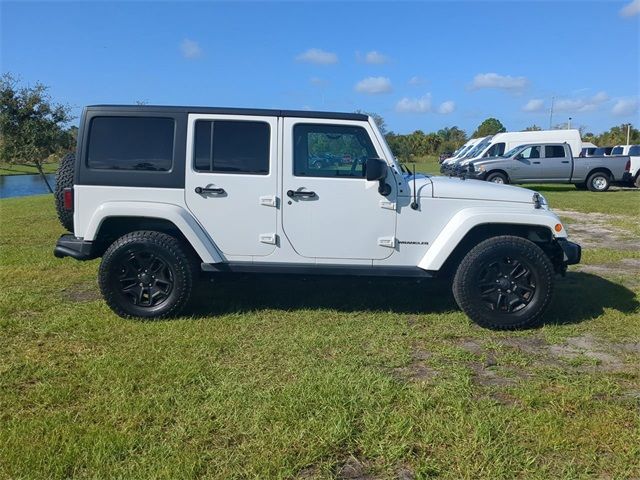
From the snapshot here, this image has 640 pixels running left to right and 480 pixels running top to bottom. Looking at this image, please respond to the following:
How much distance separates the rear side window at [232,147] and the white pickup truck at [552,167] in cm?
1533

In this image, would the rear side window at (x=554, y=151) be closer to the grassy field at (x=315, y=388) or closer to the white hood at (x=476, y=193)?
the grassy field at (x=315, y=388)

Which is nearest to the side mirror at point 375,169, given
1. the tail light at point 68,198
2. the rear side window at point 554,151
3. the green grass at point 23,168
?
the tail light at point 68,198

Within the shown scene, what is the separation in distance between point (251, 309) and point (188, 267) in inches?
29.1

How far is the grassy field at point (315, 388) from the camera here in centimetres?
256

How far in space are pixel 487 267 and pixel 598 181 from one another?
58.2 feet

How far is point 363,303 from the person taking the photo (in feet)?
16.7

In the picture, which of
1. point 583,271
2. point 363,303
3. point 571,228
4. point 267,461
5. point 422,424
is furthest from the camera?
point 571,228

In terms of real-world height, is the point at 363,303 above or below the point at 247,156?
below

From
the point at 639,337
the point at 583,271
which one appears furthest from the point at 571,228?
the point at 639,337

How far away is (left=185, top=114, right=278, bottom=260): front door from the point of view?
449 cm

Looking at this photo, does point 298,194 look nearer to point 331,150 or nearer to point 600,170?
point 331,150

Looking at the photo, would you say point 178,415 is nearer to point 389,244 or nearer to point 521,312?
point 389,244

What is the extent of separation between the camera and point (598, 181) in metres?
19.5

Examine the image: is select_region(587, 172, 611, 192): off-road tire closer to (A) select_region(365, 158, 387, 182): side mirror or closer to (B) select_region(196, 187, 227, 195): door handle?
(A) select_region(365, 158, 387, 182): side mirror
